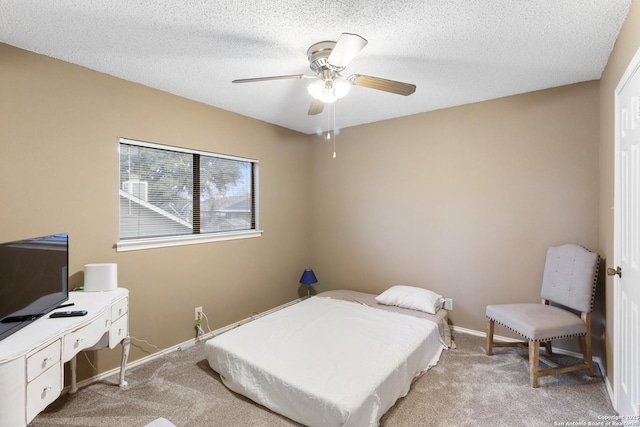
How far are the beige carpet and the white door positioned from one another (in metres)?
0.33

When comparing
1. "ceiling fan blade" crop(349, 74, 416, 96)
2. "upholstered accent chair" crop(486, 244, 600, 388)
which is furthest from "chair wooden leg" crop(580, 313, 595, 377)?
"ceiling fan blade" crop(349, 74, 416, 96)

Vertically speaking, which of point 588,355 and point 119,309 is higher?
point 119,309

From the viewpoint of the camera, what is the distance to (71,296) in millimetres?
2104

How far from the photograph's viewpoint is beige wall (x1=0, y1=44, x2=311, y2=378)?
6.66 feet

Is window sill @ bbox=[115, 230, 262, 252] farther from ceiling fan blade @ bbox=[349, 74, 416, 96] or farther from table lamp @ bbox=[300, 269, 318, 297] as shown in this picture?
ceiling fan blade @ bbox=[349, 74, 416, 96]

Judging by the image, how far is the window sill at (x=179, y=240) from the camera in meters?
2.55

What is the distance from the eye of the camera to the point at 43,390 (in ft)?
4.77

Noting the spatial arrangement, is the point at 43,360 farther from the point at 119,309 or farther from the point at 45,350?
the point at 119,309

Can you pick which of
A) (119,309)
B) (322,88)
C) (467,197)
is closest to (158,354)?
(119,309)

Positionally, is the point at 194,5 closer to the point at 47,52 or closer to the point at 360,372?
the point at 47,52

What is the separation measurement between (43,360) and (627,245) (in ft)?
10.4

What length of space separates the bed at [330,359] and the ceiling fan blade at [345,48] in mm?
1912

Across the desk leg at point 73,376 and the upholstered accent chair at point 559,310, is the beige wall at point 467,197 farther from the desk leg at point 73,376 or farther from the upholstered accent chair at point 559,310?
the desk leg at point 73,376

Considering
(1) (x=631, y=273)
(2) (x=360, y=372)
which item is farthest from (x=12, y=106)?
(1) (x=631, y=273)
